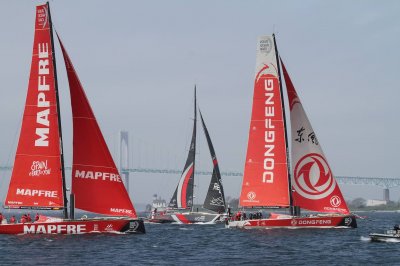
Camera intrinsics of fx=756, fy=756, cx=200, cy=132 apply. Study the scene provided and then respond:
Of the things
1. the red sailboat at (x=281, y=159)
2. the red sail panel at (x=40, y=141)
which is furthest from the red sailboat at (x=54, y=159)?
the red sailboat at (x=281, y=159)

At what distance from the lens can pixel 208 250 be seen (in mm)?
33500

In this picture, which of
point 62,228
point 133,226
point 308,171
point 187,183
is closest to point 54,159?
point 62,228

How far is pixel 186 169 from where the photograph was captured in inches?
2488

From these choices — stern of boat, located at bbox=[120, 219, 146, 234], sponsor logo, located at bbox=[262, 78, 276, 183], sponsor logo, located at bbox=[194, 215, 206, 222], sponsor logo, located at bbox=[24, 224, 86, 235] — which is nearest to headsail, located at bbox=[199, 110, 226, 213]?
sponsor logo, located at bbox=[194, 215, 206, 222]

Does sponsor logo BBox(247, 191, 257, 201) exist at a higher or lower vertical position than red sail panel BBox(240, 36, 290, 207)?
lower

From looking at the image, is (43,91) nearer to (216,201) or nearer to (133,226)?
(133,226)

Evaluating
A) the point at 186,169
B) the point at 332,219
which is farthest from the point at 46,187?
the point at 186,169

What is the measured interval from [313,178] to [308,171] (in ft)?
1.53

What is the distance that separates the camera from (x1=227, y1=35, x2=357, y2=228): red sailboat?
4103 centimetres

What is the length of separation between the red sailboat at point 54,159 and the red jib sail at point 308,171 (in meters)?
10.6

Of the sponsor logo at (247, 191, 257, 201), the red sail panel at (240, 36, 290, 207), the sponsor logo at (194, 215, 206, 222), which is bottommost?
the sponsor logo at (194, 215, 206, 222)

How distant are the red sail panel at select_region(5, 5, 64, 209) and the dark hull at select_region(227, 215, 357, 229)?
11190 mm

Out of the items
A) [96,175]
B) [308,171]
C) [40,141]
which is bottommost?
[96,175]

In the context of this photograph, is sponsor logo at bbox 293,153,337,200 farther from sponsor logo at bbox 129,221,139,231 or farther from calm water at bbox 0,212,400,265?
sponsor logo at bbox 129,221,139,231
